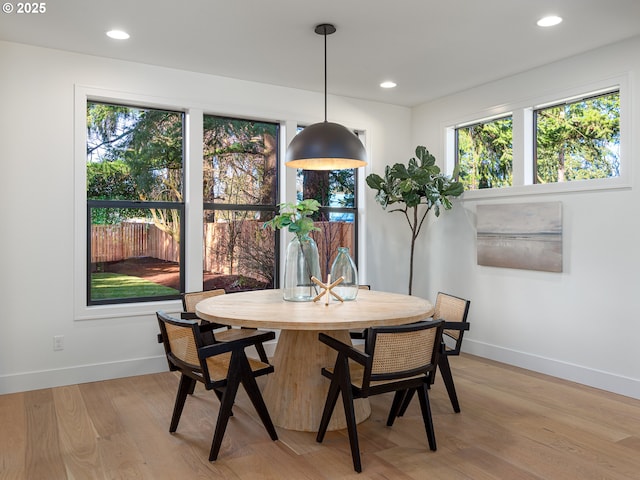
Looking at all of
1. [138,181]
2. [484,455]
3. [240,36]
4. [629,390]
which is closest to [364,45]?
[240,36]

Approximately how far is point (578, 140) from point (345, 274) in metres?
2.40

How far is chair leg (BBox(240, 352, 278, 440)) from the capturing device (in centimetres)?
270

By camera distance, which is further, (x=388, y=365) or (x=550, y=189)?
(x=550, y=189)

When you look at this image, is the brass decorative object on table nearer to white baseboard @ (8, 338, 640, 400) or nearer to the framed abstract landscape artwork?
white baseboard @ (8, 338, 640, 400)

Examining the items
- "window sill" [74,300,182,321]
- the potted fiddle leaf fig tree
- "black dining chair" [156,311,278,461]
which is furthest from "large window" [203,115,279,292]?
"black dining chair" [156,311,278,461]

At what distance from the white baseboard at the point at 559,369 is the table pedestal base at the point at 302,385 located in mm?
1985

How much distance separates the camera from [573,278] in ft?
13.2

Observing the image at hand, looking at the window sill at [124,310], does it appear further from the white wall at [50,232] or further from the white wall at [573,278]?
the white wall at [573,278]

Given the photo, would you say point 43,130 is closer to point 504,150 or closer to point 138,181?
point 138,181

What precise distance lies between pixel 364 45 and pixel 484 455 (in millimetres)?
2915

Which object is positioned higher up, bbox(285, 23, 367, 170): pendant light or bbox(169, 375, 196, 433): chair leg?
bbox(285, 23, 367, 170): pendant light

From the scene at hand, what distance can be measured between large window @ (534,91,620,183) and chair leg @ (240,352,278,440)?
3.10 m

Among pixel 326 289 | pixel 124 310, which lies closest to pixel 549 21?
pixel 326 289

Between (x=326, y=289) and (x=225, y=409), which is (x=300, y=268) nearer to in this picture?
(x=326, y=289)
